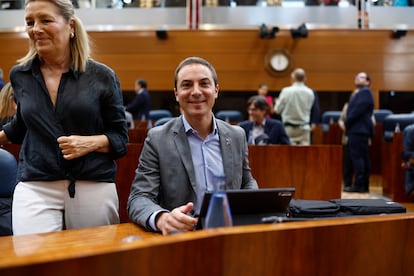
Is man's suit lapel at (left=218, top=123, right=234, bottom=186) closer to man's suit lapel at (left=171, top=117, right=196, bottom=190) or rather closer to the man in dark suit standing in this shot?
man's suit lapel at (left=171, top=117, right=196, bottom=190)

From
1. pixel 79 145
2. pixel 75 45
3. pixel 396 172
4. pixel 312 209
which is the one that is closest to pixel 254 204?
pixel 312 209

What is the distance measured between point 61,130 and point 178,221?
0.56 meters

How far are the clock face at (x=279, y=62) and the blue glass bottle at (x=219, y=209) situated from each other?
9.55 metres

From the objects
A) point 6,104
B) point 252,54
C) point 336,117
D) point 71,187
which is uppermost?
point 252,54

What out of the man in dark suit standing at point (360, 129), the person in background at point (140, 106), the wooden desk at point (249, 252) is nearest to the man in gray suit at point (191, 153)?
the wooden desk at point (249, 252)

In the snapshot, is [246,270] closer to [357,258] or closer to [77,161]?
[357,258]

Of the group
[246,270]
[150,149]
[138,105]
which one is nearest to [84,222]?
[150,149]

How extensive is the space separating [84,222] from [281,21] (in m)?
9.17

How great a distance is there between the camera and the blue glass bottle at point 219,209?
1.41 m

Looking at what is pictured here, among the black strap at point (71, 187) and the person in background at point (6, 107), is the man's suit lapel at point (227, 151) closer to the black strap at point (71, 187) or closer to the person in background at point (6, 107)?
the black strap at point (71, 187)

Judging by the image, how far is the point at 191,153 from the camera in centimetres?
213

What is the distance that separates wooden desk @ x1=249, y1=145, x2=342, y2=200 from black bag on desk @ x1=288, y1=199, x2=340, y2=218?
2.13m

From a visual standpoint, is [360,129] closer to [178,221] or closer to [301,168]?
[301,168]

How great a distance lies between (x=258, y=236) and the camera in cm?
118
